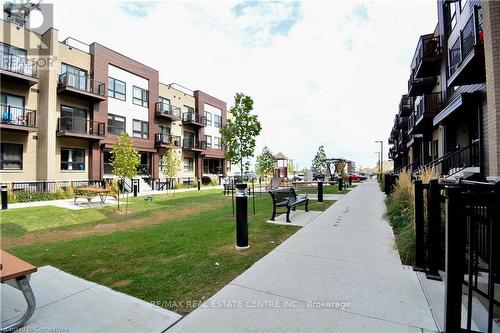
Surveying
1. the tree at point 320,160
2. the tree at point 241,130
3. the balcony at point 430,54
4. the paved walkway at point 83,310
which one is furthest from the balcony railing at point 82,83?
the tree at point 320,160

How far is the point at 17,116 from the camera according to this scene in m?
17.6

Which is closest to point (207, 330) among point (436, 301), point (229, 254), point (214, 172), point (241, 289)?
point (241, 289)

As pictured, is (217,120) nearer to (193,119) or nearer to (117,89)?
(193,119)

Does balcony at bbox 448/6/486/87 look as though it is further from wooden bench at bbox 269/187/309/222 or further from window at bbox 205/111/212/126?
window at bbox 205/111/212/126

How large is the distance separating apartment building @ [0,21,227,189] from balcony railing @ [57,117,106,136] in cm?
7

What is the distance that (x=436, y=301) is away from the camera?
10.7 feet

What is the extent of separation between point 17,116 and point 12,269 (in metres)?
20.3

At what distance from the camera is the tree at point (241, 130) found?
10219 mm

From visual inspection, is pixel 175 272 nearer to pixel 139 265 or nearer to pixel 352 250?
pixel 139 265

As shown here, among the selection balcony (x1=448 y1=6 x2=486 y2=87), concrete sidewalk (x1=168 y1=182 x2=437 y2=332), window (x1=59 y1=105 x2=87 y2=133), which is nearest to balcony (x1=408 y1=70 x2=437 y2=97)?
balcony (x1=448 y1=6 x2=486 y2=87)

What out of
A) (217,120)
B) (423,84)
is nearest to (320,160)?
(217,120)

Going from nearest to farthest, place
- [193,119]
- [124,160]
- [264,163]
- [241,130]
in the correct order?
[241,130]
[124,160]
[264,163]
[193,119]

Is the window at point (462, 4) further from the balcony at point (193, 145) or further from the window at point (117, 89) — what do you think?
the balcony at point (193, 145)

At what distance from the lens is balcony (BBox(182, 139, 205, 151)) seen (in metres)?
33.1
